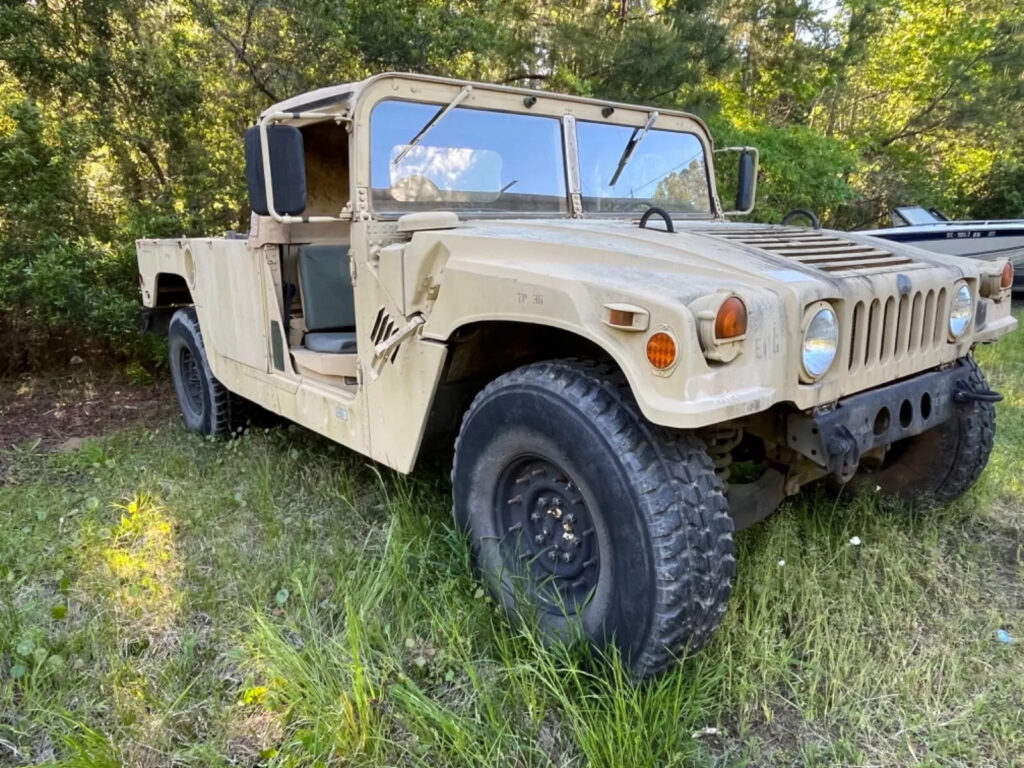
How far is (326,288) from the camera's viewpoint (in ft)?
12.4

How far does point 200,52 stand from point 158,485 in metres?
4.93

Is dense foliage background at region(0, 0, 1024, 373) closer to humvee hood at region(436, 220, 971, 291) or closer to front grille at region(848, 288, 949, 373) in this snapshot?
humvee hood at region(436, 220, 971, 291)

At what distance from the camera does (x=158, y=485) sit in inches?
152

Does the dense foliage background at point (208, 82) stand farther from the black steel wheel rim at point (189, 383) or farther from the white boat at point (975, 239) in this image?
the black steel wheel rim at point (189, 383)

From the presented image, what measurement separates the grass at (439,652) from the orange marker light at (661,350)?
0.91 metres

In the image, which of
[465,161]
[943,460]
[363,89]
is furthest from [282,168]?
[943,460]

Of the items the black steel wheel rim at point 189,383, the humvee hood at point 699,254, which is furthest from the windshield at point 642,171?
the black steel wheel rim at point 189,383

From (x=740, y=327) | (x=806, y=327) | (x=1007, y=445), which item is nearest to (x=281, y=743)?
(x=740, y=327)

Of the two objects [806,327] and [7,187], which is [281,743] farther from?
[7,187]

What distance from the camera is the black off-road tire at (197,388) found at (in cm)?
458

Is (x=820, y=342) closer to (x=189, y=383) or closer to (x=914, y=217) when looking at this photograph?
(x=189, y=383)

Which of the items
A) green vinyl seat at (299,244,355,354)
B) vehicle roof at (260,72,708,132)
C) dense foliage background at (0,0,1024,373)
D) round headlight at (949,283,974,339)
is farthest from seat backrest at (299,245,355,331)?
dense foliage background at (0,0,1024,373)

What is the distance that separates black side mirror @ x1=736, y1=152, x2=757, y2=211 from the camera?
4023mm

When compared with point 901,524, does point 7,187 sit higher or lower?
higher
